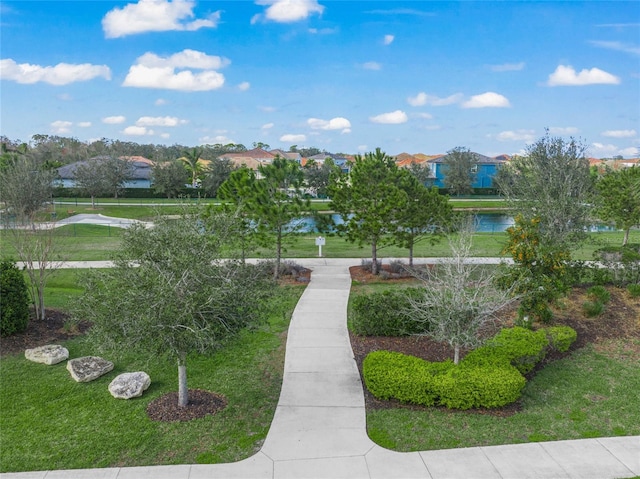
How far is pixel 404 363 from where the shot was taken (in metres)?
8.75

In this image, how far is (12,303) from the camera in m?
11.0

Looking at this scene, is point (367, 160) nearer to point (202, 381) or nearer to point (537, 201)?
point (537, 201)

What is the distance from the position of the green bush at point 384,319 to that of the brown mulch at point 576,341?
0.50 ft

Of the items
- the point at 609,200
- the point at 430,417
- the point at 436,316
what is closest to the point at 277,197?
the point at 436,316

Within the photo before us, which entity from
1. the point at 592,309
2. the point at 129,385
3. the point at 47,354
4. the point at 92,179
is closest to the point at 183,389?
the point at 129,385

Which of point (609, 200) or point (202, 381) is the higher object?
point (609, 200)

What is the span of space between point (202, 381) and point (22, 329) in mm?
5000

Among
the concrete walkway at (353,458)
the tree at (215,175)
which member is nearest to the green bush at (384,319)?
the concrete walkway at (353,458)

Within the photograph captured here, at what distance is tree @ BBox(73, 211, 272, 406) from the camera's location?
697cm

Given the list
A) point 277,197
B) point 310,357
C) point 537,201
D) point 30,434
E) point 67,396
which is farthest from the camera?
point 277,197

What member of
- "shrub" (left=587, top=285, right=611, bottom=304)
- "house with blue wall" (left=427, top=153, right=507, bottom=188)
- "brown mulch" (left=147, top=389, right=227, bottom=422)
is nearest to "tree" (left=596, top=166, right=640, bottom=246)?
"shrub" (left=587, top=285, right=611, bottom=304)

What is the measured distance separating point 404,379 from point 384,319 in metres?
3.05

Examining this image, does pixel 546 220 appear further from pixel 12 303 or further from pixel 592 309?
pixel 12 303

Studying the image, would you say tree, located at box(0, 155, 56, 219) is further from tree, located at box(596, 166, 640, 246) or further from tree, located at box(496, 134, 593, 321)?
tree, located at box(596, 166, 640, 246)
